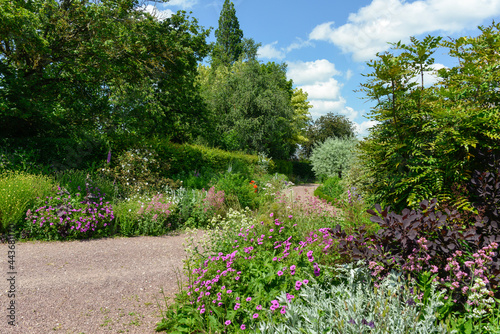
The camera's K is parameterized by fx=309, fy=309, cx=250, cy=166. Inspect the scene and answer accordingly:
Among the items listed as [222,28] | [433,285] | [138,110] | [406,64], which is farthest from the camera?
[222,28]

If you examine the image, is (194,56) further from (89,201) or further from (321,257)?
(321,257)

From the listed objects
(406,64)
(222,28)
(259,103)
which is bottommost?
(406,64)

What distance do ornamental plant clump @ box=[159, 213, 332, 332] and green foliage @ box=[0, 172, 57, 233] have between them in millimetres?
4445

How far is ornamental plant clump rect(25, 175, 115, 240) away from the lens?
5.82 metres

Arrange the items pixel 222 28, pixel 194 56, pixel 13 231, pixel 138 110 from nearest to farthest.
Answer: pixel 13 231 < pixel 138 110 < pixel 194 56 < pixel 222 28

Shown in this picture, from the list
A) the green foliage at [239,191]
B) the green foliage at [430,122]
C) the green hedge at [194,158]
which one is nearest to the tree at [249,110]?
the green hedge at [194,158]

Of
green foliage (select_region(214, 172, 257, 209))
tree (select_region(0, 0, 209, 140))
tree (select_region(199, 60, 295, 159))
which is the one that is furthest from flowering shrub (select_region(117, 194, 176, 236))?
tree (select_region(199, 60, 295, 159))

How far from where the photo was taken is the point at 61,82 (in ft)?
30.7

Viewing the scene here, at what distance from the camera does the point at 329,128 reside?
104 feet

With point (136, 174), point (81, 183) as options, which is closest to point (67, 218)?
point (81, 183)

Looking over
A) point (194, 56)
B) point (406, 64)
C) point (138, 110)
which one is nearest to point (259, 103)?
point (194, 56)

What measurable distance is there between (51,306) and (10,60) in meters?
8.79

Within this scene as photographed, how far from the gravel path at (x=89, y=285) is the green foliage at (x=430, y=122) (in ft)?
10.1

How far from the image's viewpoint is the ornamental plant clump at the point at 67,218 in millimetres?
5820
